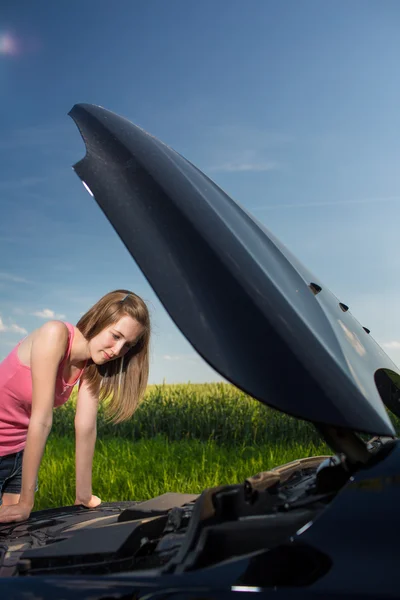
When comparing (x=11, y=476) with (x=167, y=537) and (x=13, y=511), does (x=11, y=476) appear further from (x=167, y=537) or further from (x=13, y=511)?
(x=167, y=537)

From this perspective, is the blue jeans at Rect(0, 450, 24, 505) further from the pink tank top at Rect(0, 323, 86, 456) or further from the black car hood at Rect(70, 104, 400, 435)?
the black car hood at Rect(70, 104, 400, 435)

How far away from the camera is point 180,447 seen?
5570 mm

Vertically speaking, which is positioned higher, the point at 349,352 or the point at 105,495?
the point at 349,352

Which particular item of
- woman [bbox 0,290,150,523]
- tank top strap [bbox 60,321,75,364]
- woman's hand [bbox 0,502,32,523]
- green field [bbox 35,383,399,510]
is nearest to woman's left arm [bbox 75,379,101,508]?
woman [bbox 0,290,150,523]

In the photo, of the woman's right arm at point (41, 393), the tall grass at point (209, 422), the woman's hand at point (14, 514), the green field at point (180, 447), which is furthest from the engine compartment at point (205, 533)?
the tall grass at point (209, 422)

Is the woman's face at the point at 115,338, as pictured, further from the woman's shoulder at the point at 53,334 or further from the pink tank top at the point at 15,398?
the pink tank top at the point at 15,398

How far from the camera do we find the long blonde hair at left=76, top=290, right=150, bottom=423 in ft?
8.77

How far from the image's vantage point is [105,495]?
4066 millimetres

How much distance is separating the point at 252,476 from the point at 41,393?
1.42 m

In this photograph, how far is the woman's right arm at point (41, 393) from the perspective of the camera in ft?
7.14

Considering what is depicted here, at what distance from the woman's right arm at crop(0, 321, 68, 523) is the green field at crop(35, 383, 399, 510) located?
1.83 metres

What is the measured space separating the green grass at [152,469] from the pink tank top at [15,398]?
4.12ft

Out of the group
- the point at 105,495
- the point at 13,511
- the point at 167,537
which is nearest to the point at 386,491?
the point at 167,537

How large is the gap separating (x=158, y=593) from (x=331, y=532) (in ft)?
0.90
